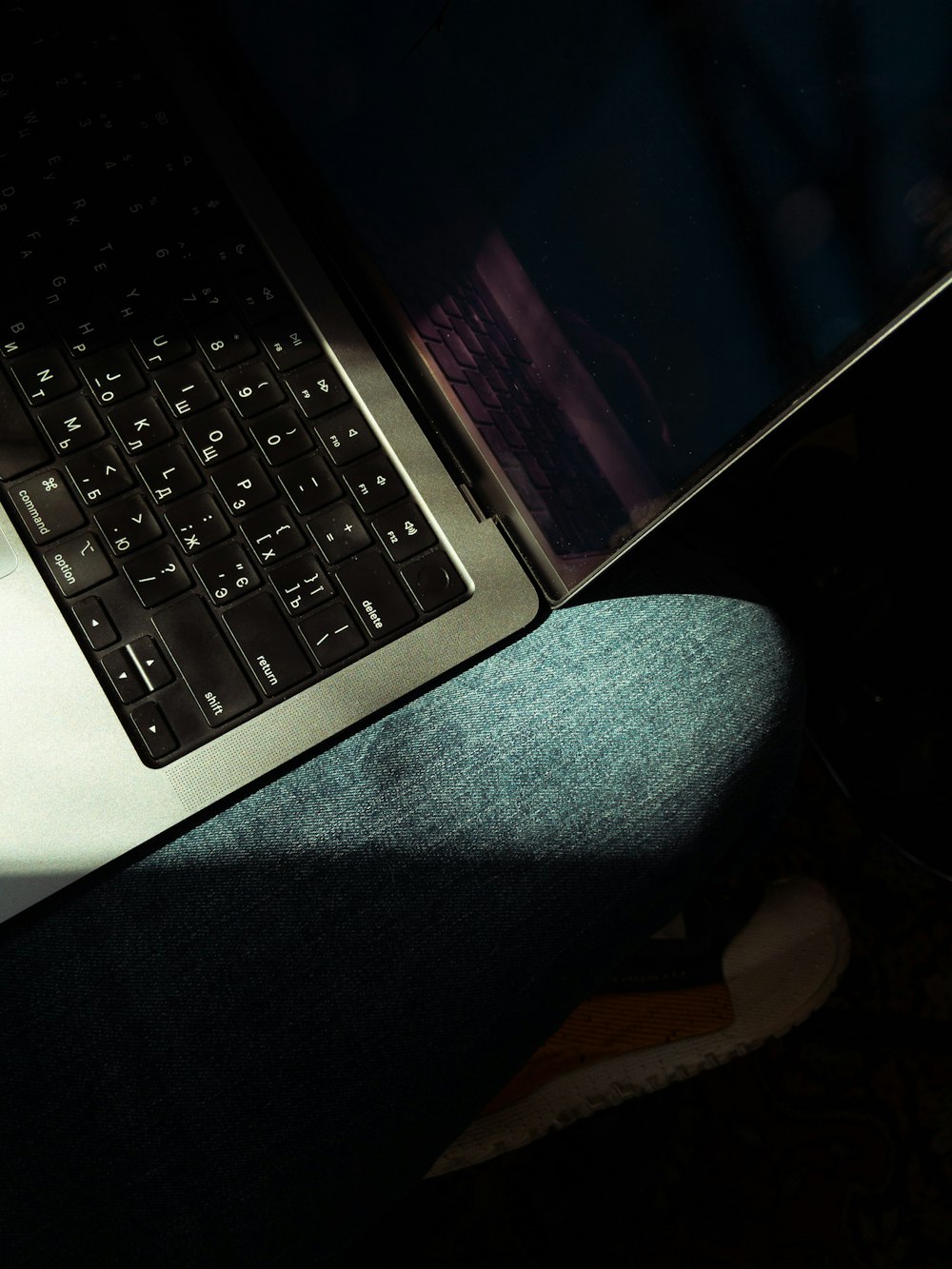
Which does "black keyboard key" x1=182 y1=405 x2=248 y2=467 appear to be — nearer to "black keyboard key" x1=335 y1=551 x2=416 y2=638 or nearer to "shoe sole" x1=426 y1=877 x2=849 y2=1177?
"black keyboard key" x1=335 y1=551 x2=416 y2=638

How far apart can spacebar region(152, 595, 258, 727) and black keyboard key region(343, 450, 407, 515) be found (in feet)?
0.37

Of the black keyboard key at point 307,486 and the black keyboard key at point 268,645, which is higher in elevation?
the black keyboard key at point 307,486

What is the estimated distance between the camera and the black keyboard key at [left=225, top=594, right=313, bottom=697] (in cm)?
52

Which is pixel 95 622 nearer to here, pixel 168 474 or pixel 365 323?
pixel 168 474

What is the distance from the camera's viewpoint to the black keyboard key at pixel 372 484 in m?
0.55

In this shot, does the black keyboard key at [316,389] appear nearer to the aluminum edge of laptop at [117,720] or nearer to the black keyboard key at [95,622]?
the aluminum edge of laptop at [117,720]

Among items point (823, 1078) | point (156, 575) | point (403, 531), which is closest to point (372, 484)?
point (403, 531)

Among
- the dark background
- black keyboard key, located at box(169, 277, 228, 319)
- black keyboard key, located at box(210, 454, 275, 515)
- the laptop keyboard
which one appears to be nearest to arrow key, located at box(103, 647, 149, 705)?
the laptop keyboard

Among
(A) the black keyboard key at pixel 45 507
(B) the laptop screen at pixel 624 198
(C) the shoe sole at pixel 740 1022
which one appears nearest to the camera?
(B) the laptop screen at pixel 624 198

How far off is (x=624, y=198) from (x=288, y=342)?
22 centimetres

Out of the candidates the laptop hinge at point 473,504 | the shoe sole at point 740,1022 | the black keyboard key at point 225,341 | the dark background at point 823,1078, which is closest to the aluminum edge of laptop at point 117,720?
the laptop hinge at point 473,504

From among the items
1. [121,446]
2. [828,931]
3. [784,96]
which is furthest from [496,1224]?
[784,96]

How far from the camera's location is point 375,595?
53 cm

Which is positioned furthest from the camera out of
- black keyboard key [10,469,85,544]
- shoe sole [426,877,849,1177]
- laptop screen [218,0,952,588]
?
shoe sole [426,877,849,1177]
